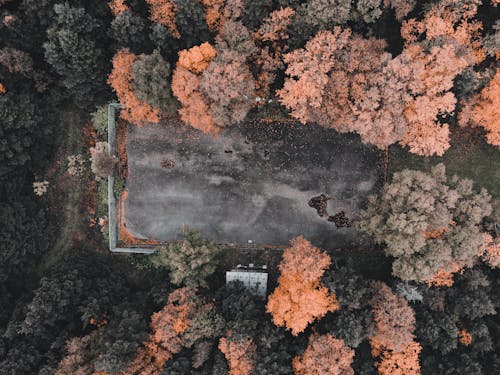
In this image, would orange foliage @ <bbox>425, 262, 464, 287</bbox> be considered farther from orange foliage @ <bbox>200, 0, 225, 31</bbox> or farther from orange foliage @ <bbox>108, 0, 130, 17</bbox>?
orange foliage @ <bbox>108, 0, 130, 17</bbox>

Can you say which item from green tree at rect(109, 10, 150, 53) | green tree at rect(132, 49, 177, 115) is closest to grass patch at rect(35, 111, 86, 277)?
green tree at rect(109, 10, 150, 53)

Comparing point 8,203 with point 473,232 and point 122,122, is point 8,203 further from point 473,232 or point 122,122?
point 473,232

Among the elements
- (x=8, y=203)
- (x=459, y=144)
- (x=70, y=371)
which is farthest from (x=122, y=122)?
(x=459, y=144)

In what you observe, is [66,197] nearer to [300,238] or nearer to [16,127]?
[16,127]

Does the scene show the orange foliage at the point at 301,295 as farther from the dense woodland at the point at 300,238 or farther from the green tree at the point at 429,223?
the green tree at the point at 429,223

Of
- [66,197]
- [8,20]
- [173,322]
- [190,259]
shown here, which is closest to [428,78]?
[190,259]

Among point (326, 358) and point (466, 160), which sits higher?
point (466, 160)
